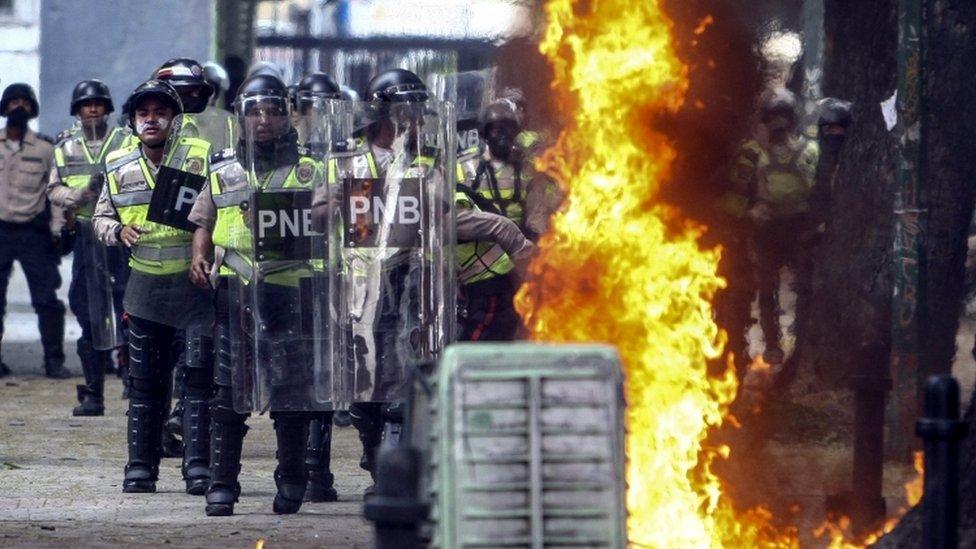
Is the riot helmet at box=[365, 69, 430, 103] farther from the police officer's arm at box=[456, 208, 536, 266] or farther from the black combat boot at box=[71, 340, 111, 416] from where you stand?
the black combat boot at box=[71, 340, 111, 416]

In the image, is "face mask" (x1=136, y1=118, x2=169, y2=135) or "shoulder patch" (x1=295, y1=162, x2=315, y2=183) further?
"face mask" (x1=136, y1=118, x2=169, y2=135)

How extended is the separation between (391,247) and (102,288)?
15.0 feet

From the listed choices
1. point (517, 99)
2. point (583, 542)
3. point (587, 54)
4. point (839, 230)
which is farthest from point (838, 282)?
point (583, 542)

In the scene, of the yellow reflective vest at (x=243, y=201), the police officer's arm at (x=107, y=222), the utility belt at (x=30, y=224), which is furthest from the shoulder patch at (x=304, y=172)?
the utility belt at (x=30, y=224)

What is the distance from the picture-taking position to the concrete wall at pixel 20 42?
69.9 feet

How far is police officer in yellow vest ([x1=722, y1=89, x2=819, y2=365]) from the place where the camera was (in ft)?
33.5

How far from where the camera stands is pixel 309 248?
360 inches

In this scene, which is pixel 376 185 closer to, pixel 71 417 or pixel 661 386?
pixel 661 386

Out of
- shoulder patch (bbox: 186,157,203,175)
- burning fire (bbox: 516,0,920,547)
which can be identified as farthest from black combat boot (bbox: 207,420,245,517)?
burning fire (bbox: 516,0,920,547)

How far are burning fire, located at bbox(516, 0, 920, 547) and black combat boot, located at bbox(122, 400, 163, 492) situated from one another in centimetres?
212

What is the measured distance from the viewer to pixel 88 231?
44.5ft

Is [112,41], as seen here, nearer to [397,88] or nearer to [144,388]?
[144,388]

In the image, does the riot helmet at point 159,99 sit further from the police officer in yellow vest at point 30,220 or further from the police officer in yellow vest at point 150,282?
the police officer in yellow vest at point 30,220

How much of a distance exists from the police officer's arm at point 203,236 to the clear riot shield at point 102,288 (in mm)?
3216
